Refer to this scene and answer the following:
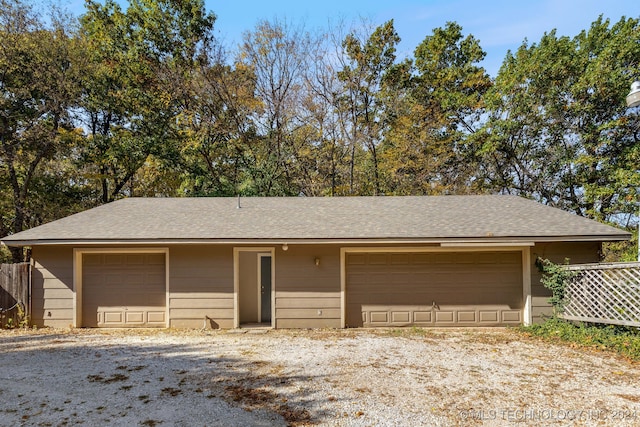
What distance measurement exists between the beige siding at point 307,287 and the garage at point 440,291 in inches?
14.2

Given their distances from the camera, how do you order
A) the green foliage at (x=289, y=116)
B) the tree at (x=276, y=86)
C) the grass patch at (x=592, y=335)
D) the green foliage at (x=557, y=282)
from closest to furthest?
1. the grass patch at (x=592, y=335)
2. the green foliage at (x=557, y=282)
3. the green foliage at (x=289, y=116)
4. the tree at (x=276, y=86)

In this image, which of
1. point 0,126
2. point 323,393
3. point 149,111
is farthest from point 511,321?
point 0,126

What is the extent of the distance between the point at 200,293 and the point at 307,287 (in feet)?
7.92

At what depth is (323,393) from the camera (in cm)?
450

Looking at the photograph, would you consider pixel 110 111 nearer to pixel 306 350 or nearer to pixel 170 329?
pixel 170 329

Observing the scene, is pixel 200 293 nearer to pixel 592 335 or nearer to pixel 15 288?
pixel 15 288

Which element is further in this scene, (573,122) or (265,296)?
(573,122)

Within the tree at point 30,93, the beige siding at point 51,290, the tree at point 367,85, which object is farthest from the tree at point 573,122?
the tree at point 30,93

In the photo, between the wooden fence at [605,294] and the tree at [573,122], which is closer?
the wooden fence at [605,294]

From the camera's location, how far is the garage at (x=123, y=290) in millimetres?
8750

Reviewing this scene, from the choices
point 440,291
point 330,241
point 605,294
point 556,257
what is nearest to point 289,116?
point 330,241

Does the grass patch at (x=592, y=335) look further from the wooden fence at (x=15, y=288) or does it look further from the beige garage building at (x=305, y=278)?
the wooden fence at (x=15, y=288)

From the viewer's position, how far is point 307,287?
864 centimetres

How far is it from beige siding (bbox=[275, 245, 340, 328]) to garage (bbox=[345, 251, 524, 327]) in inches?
14.2
